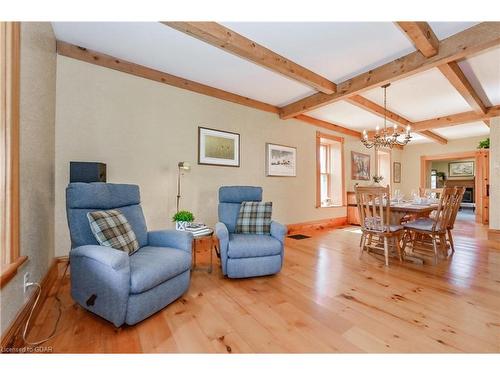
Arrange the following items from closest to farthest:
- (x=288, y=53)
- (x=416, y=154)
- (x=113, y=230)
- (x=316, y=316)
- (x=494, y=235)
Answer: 1. (x=316, y=316)
2. (x=113, y=230)
3. (x=288, y=53)
4. (x=494, y=235)
5. (x=416, y=154)

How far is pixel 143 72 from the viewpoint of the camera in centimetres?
288

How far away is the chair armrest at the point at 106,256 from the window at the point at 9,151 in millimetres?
321

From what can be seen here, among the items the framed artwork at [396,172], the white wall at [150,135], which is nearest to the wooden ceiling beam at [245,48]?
the white wall at [150,135]

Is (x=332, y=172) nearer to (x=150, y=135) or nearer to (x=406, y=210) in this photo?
(x=406, y=210)

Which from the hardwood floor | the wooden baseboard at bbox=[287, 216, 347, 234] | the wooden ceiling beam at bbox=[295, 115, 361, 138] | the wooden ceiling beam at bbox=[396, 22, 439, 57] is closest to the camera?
the hardwood floor

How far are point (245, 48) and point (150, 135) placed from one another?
5.30 ft

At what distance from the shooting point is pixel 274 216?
4340 mm

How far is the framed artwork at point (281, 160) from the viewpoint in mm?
4258

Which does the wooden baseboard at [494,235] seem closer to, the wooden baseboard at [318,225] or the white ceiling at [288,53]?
the white ceiling at [288,53]

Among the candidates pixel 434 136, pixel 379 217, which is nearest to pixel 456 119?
pixel 434 136

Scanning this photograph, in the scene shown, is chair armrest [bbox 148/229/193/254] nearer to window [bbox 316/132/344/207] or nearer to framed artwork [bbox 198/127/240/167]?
framed artwork [bbox 198/127/240/167]

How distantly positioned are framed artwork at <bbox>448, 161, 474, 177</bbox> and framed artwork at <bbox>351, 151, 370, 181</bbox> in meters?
6.27

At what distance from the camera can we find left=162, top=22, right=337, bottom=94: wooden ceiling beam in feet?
6.57

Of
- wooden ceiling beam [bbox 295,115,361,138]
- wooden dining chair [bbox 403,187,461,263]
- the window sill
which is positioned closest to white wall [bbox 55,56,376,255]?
wooden ceiling beam [bbox 295,115,361,138]
